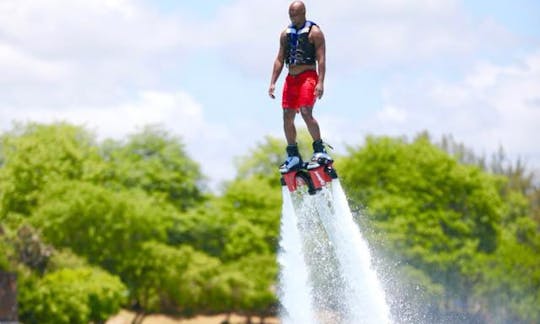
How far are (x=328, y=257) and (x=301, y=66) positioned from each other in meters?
5.11

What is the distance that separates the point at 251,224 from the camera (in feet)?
396

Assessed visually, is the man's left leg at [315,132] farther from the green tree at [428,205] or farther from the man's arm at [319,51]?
the green tree at [428,205]

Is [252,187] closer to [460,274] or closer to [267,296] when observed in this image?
[267,296]

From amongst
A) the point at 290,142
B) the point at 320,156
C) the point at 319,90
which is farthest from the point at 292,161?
the point at 319,90

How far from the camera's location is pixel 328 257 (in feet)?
91.3

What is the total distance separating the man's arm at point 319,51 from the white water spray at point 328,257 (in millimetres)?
2450

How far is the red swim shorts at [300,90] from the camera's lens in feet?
82.8

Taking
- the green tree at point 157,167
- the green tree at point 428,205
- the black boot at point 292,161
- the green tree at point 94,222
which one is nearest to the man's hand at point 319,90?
the black boot at point 292,161

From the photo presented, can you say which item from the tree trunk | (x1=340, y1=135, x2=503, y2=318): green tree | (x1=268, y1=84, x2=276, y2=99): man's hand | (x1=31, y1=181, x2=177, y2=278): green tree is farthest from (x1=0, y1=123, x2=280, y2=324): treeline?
(x1=268, y1=84, x2=276, y2=99): man's hand

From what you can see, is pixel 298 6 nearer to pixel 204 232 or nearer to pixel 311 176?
pixel 311 176

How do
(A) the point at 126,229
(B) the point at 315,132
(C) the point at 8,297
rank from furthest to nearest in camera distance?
(A) the point at 126,229, (C) the point at 8,297, (B) the point at 315,132

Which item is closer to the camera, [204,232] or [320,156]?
[320,156]

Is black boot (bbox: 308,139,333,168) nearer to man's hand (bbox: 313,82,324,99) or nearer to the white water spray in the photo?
the white water spray

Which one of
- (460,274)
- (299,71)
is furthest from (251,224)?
(299,71)
